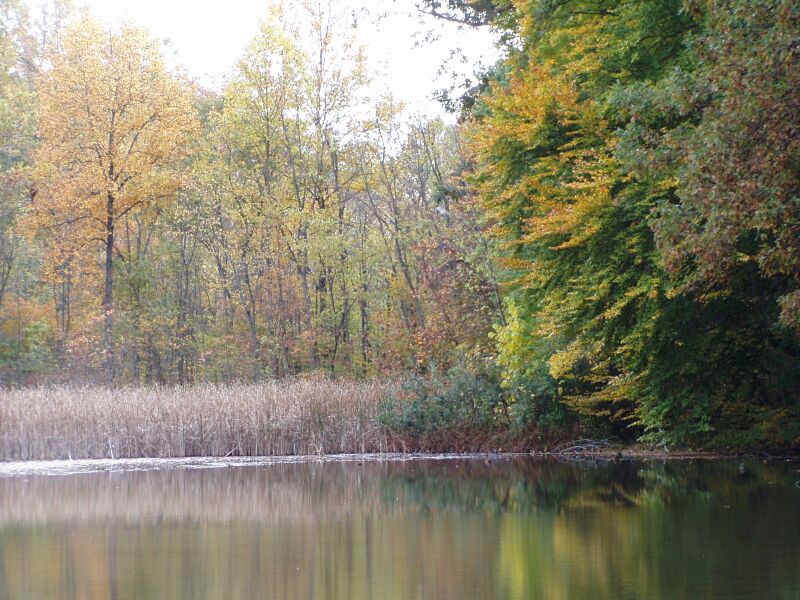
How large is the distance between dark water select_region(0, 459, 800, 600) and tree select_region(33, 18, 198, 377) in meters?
16.3

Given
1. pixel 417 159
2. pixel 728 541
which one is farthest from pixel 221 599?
pixel 417 159

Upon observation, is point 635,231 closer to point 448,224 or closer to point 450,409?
point 450,409

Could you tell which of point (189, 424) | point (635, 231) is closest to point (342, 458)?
point (189, 424)

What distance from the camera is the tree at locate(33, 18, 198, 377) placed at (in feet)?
102

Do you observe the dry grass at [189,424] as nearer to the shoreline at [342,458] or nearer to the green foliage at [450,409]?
the shoreline at [342,458]

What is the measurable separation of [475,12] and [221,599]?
18.3 meters

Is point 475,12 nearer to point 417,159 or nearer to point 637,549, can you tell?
point 417,159

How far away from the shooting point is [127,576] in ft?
27.3

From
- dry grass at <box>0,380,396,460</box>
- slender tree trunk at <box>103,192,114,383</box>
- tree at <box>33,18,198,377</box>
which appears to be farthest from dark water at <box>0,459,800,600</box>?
tree at <box>33,18,198,377</box>

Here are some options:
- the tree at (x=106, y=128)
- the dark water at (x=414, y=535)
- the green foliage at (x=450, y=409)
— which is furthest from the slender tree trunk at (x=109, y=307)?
the dark water at (x=414, y=535)

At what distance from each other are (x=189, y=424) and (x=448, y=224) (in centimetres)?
1032

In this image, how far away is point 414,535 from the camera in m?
10.2

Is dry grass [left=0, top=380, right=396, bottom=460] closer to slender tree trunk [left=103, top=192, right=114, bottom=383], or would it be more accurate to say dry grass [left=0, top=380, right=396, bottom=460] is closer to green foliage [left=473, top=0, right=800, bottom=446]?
green foliage [left=473, top=0, right=800, bottom=446]

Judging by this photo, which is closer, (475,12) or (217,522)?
(217,522)
